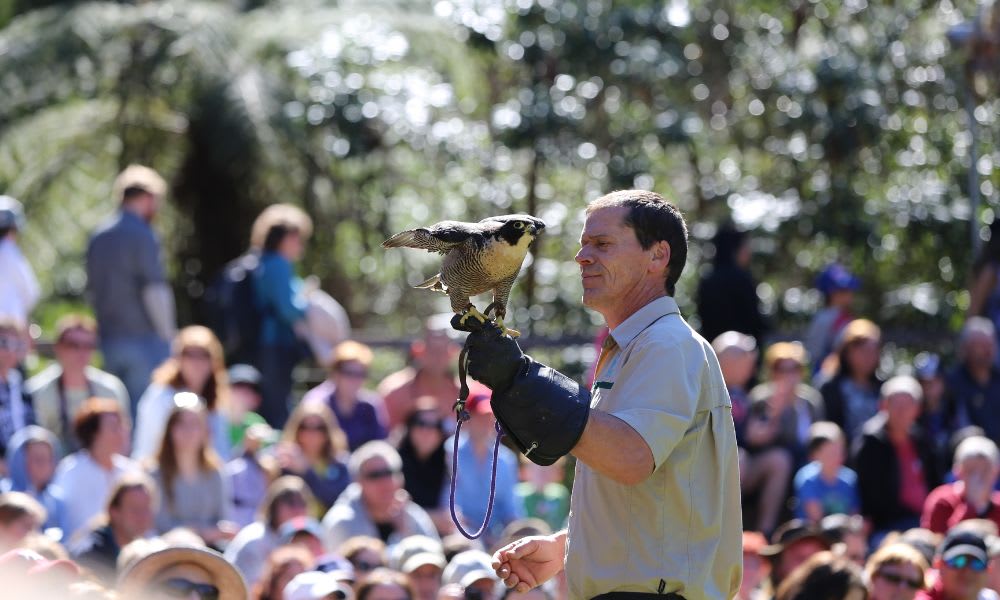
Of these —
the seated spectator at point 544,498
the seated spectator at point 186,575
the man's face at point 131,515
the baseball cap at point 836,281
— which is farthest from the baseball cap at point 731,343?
the seated spectator at point 186,575

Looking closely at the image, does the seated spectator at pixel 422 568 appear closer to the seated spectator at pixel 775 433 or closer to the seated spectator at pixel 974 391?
the seated spectator at pixel 775 433

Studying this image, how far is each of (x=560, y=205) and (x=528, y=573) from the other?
8145 millimetres

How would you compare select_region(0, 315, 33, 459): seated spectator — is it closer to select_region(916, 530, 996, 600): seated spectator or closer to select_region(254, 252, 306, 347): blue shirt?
select_region(254, 252, 306, 347): blue shirt

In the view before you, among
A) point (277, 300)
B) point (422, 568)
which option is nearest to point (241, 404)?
point (277, 300)

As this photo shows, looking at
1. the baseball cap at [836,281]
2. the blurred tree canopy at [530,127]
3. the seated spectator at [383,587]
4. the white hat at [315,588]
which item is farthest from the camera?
the blurred tree canopy at [530,127]

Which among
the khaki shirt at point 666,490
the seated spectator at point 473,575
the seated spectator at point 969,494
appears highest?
the khaki shirt at point 666,490

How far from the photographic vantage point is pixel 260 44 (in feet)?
40.5

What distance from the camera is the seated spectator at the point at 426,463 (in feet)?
26.9

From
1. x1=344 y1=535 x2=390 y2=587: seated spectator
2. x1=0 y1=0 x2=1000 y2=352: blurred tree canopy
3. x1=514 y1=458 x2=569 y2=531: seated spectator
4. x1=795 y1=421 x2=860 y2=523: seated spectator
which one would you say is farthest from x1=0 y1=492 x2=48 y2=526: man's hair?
x1=0 y1=0 x2=1000 y2=352: blurred tree canopy

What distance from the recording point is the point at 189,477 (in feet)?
24.9

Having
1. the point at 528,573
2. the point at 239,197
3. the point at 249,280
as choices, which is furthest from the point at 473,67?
the point at 528,573

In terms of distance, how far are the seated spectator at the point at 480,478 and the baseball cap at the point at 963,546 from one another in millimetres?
2337

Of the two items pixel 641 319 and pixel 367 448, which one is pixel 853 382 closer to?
pixel 367 448

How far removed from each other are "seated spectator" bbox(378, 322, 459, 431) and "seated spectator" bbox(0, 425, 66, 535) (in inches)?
85.0
